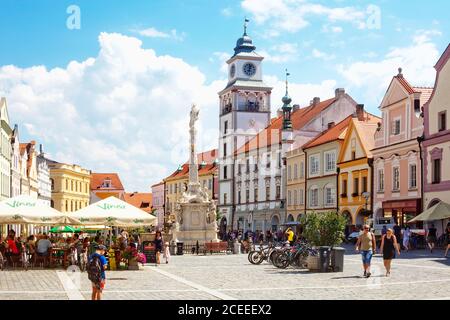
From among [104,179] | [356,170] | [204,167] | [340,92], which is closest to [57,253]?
[356,170]

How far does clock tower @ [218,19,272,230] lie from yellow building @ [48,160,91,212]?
24262 mm

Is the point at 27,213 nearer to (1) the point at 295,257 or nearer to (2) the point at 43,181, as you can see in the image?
(1) the point at 295,257

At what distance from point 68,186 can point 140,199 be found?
48144mm

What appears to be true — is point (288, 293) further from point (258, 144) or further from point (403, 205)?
point (258, 144)

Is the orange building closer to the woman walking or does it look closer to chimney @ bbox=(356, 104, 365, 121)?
chimney @ bbox=(356, 104, 365, 121)

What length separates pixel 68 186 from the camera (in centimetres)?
10819

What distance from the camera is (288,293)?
17812mm

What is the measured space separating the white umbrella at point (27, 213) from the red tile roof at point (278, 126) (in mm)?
48952

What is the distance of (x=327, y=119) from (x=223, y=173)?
75.9ft

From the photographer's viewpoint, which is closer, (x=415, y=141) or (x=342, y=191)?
(x=415, y=141)

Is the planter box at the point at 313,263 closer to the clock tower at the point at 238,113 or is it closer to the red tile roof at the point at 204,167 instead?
the clock tower at the point at 238,113

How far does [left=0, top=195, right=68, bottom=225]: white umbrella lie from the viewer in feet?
84.9

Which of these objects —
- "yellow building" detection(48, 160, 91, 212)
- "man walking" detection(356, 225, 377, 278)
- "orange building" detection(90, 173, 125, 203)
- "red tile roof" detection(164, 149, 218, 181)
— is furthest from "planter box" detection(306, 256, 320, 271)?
"orange building" detection(90, 173, 125, 203)
